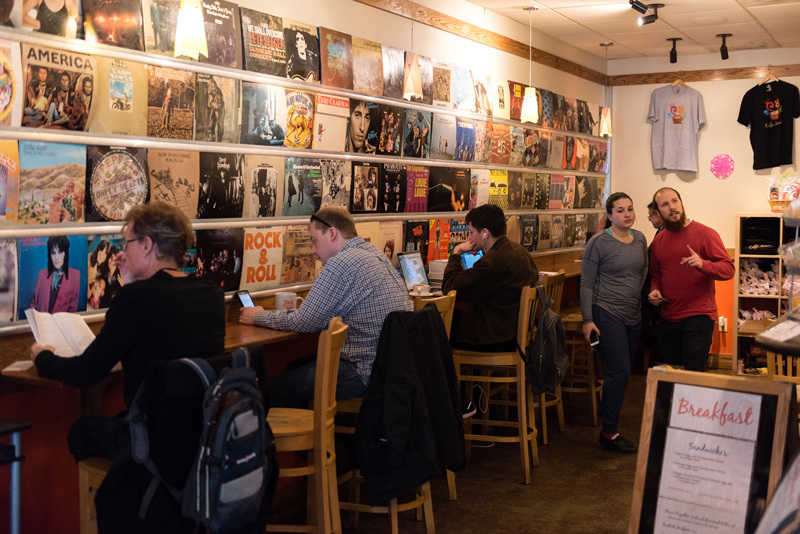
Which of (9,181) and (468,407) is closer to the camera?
(9,181)

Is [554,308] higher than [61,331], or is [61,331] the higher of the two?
[61,331]

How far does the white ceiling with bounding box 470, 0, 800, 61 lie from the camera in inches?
240

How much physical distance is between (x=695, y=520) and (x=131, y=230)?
1978 mm

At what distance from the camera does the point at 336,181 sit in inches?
186

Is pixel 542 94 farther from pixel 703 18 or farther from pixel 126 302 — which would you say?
pixel 126 302

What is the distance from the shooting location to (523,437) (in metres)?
4.52

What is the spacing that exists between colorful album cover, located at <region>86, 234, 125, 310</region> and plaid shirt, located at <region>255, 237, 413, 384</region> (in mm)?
647

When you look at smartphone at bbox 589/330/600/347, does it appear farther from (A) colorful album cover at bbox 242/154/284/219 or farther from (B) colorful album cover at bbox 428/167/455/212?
(A) colorful album cover at bbox 242/154/284/219

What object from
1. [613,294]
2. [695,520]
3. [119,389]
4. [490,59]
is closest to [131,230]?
[119,389]

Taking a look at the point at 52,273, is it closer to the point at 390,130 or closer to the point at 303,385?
the point at 303,385

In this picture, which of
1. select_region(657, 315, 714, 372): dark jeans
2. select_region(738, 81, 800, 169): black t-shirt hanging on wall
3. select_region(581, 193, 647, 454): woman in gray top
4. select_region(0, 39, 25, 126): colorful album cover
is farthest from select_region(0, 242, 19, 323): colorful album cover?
select_region(738, 81, 800, 169): black t-shirt hanging on wall

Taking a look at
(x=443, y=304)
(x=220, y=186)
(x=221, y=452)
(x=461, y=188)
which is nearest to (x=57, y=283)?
(x=220, y=186)

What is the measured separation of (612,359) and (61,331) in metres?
Result: 3.28

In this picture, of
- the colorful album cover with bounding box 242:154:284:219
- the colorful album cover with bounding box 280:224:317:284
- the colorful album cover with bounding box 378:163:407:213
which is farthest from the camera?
the colorful album cover with bounding box 378:163:407:213
